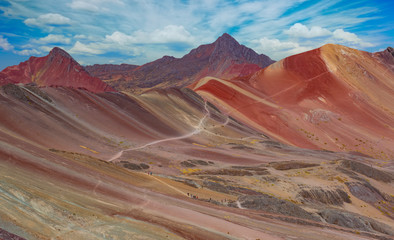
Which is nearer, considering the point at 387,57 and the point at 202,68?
the point at 387,57

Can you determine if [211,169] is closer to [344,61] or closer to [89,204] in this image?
[89,204]

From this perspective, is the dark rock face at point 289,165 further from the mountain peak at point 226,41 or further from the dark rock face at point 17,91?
the mountain peak at point 226,41

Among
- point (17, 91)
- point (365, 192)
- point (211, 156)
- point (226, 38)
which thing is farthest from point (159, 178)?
point (226, 38)

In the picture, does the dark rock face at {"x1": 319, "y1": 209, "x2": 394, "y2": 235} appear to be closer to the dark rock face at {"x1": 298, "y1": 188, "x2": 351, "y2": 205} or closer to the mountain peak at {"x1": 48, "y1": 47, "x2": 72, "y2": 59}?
the dark rock face at {"x1": 298, "y1": 188, "x2": 351, "y2": 205}

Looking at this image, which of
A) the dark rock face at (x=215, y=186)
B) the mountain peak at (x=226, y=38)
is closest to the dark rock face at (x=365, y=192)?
the dark rock face at (x=215, y=186)

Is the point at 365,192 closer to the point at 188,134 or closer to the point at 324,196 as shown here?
the point at 324,196

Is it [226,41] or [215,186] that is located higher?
[226,41]

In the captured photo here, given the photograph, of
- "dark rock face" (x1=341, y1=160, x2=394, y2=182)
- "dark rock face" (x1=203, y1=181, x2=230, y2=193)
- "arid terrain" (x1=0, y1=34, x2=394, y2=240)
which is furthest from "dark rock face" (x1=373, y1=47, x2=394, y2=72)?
"dark rock face" (x1=203, y1=181, x2=230, y2=193)
